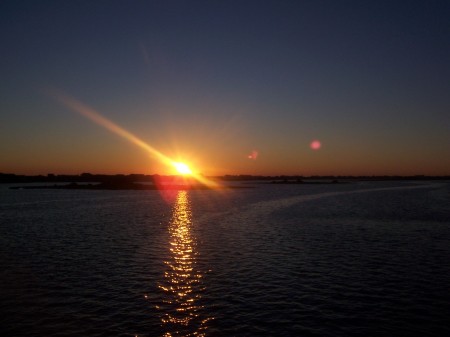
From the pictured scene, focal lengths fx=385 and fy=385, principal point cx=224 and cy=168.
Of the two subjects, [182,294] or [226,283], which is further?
[226,283]

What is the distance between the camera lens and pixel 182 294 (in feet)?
79.0

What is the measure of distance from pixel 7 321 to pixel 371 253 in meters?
29.8

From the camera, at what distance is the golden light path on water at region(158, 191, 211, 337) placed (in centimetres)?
1867

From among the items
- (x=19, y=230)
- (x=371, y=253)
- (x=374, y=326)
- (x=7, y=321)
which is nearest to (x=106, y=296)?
(x=7, y=321)

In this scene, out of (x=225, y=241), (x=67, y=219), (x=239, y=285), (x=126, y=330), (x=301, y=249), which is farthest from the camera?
(x=67, y=219)

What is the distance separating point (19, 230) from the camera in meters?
53.5

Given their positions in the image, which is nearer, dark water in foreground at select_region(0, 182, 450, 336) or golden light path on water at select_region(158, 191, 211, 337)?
golden light path on water at select_region(158, 191, 211, 337)

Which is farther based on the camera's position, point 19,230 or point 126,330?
point 19,230

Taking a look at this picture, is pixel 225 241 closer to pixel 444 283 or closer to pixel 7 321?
pixel 444 283

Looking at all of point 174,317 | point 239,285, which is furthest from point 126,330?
point 239,285

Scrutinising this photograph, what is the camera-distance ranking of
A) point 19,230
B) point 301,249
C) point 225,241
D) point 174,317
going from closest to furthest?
point 174,317, point 301,249, point 225,241, point 19,230

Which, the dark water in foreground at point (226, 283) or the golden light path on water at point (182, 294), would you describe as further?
the dark water in foreground at point (226, 283)

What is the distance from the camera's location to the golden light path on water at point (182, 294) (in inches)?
735

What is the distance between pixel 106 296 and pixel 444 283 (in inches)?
868
